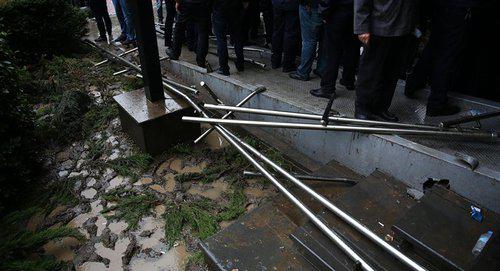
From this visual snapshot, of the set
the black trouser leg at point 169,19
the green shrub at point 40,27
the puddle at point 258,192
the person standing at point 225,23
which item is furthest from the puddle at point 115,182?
the green shrub at point 40,27

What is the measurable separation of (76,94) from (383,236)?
5.16 meters

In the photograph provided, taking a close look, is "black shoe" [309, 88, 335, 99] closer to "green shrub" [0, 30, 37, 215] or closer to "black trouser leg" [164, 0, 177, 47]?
"green shrub" [0, 30, 37, 215]

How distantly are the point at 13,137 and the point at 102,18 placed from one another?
6414mm

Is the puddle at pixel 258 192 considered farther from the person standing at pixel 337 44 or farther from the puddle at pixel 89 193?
the puddle at pixel 89 193

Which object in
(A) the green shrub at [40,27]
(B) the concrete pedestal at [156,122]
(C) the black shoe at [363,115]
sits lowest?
(B) the concrete pedestal at [156,122]

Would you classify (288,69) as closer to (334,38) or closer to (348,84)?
(348,84)

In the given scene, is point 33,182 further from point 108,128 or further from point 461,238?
point 461,238

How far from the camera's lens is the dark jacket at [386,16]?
358cm

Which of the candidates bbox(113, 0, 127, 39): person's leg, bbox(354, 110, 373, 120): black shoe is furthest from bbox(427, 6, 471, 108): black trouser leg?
bbox(113, 0, 127, 39): person's leg

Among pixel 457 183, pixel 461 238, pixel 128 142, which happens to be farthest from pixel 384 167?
pixel 128 142

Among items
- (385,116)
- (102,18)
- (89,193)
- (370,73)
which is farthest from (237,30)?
(102,18)

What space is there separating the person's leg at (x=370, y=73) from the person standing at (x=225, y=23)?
265 cm

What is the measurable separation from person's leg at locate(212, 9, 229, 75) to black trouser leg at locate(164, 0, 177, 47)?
6.06 ft

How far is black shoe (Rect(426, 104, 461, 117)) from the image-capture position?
4.27 m
